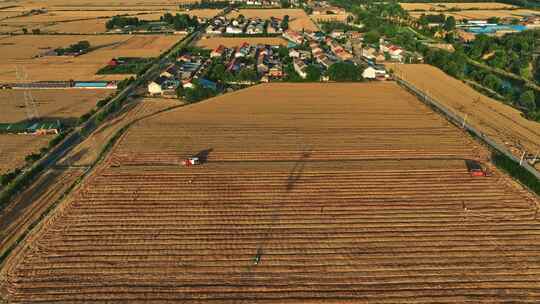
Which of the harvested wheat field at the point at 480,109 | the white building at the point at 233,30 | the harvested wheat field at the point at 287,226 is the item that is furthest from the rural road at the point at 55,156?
the harvested wheat field at the point at 480,109

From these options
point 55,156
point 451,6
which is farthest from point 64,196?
point 451,6

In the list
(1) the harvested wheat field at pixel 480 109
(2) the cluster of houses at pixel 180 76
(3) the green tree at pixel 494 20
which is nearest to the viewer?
(1) the harvested wheat field at pixel 480 109

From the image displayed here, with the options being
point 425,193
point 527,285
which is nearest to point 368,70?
point 425,193

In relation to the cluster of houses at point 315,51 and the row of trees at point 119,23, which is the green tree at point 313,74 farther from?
the row of trees at point 119,23

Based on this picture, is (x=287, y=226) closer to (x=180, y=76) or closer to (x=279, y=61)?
(x=180, y=76)

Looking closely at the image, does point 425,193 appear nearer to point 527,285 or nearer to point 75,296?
point 527,285

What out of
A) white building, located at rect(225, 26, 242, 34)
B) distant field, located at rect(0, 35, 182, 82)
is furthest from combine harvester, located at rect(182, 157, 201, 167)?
white building, located at rect(225, 26, 242, 34)
